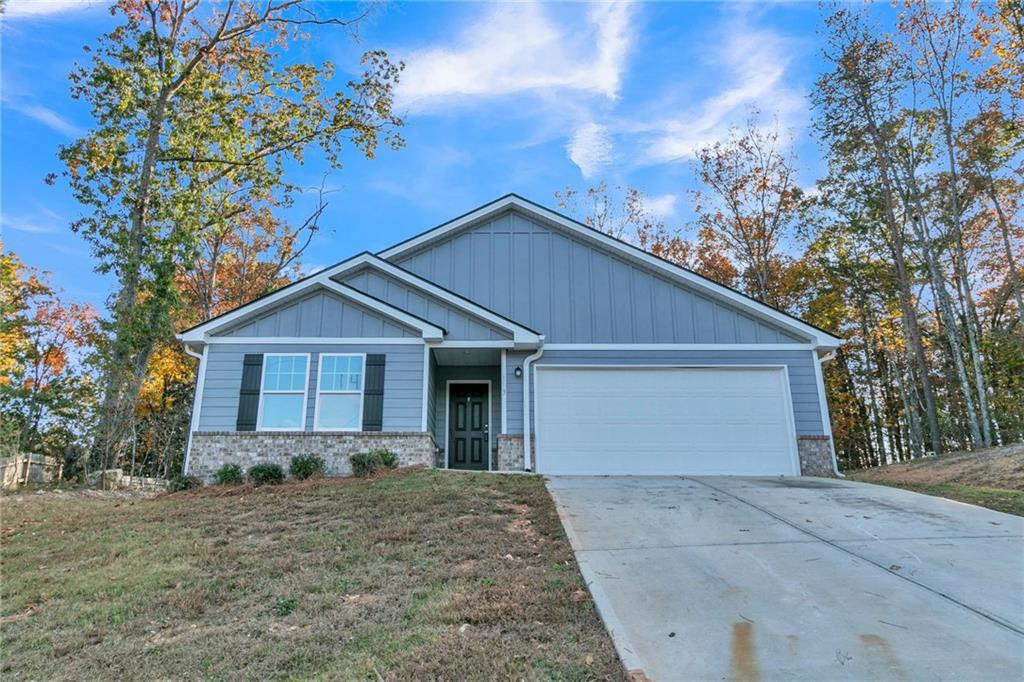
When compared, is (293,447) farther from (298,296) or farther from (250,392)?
(298,296)

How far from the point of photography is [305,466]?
10.3 metres

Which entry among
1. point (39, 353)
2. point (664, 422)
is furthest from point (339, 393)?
point (39, 353)

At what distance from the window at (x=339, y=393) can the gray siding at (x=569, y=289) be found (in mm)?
3122

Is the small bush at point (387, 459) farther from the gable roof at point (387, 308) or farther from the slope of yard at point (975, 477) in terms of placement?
the slope of yard at point (975, 477)

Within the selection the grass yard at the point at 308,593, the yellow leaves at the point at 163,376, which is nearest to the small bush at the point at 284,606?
the grass yard at the point at 308,593

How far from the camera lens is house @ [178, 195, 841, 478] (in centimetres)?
1085

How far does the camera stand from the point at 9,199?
10672 millimetres

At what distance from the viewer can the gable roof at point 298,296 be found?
11.1 metres

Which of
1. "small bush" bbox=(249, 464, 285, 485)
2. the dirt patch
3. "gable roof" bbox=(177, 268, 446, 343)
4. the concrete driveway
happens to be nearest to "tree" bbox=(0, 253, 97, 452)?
"gable roof" bbox=(177, 268, 446, 343)

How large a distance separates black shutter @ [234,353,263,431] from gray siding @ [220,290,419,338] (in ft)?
1.82

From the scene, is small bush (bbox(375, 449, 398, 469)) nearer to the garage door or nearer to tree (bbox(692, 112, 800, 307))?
the garage door

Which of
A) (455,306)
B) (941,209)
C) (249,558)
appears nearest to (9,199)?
(455,306)

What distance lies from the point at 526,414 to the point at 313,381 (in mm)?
4084

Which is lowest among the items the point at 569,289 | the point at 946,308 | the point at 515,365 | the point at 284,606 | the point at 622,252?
the point at 284,606
